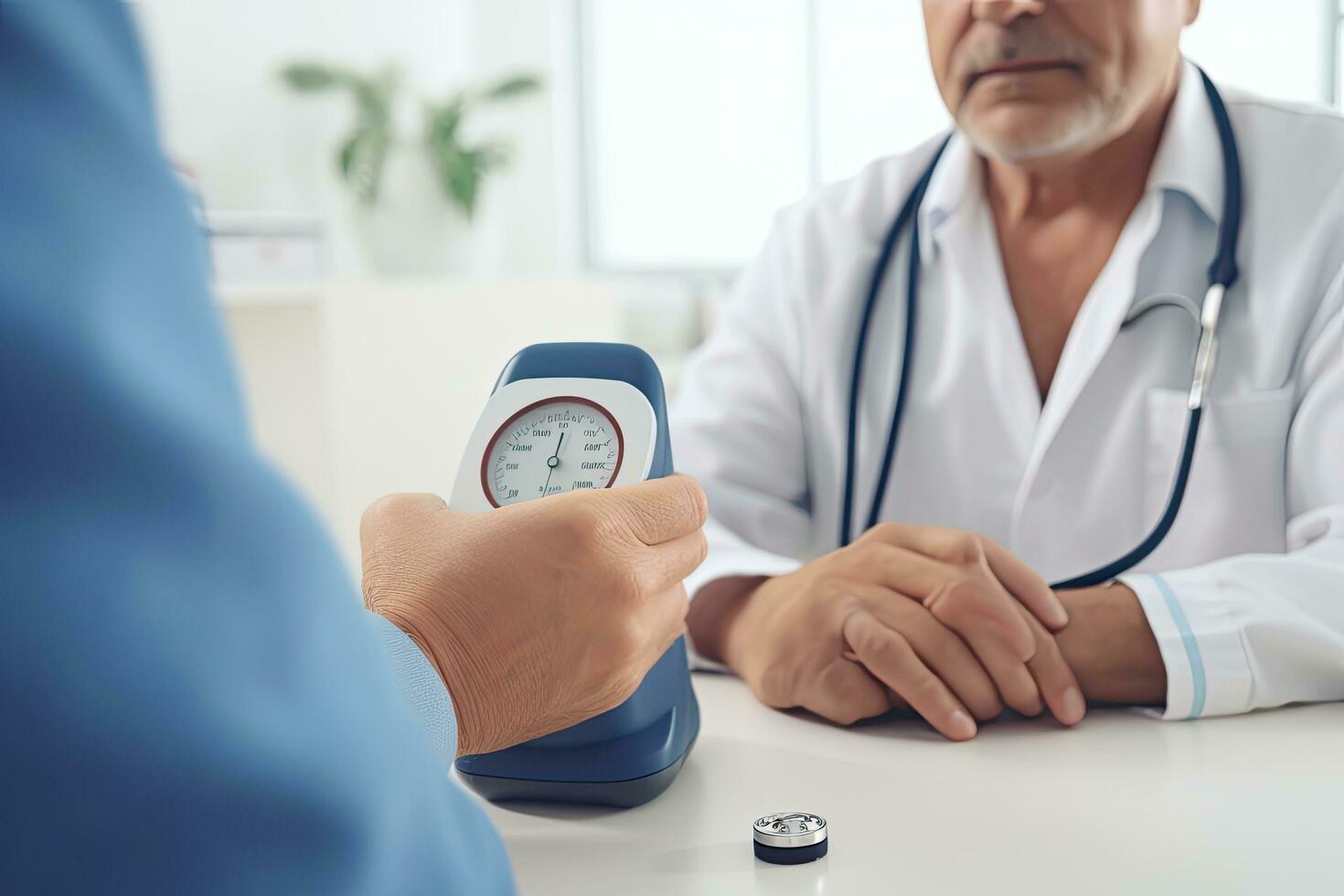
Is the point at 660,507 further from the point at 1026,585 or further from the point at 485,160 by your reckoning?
the point at 485,160

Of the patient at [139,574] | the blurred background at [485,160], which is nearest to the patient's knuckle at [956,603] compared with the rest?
the patient at [139,574]

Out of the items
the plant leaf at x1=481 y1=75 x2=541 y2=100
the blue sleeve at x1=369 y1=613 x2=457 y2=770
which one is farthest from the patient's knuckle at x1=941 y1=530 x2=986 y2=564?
the plant leaf at x1=481 y1=75 x2=541 y2=100

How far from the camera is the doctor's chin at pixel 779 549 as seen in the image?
23 cm

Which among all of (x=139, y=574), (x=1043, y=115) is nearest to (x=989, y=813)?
(x=139, y=574)

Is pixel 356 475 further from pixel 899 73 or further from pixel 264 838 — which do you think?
pixel 264 838

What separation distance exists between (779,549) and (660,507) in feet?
1.93

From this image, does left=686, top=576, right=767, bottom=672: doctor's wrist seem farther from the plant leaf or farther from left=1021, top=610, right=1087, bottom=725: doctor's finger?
the plant leaf

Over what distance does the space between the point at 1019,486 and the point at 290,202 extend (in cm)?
253

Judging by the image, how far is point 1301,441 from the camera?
958mm

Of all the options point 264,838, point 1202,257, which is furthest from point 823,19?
point 264,838

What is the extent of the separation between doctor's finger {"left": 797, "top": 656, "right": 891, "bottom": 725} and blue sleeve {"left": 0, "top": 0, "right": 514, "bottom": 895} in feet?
1.55

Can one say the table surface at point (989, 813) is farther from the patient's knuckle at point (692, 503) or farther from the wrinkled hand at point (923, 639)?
the patient's knuckle at point (692, 503)

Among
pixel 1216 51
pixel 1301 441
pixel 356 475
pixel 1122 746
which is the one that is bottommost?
pixel 356 475

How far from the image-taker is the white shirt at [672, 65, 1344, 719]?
1.00 metres
